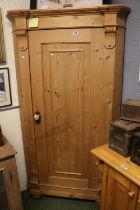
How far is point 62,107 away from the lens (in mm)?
1974

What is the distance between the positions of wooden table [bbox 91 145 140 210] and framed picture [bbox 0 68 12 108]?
3.28 feet

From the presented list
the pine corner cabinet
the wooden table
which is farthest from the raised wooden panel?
the wooden table

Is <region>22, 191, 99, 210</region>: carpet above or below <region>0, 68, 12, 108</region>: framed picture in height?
below

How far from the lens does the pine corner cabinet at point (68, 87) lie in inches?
67.4

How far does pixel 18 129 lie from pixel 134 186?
4.31 ft

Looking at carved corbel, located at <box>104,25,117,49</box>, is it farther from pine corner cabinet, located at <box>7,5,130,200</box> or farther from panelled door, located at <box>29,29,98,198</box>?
panelled door, located at <box>29,29,98,198</box>

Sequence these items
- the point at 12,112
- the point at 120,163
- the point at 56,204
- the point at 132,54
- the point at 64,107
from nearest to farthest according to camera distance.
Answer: the point at 120,163
the point at 132,54
the point at 64,107
the point at 12,112
the point at 56,204

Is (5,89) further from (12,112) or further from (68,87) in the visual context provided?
(68,87)

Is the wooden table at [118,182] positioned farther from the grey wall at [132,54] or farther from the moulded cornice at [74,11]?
the moulded cornice at [74,11]

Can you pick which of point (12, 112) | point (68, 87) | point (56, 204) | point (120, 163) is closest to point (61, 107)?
→ point (68, 87)

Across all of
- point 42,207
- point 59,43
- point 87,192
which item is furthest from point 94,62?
point 42,207

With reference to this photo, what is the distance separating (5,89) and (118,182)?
131 centimetres

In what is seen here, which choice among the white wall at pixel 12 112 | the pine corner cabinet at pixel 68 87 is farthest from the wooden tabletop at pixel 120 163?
the white wall at pixel 12 112

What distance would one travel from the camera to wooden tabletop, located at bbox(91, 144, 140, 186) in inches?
54.1
